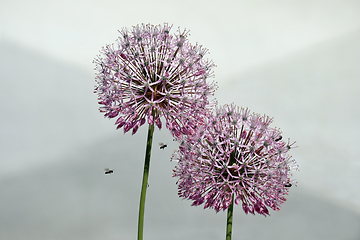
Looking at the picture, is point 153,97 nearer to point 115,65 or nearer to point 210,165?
point 115,65

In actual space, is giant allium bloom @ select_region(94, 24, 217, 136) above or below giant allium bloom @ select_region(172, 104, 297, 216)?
above

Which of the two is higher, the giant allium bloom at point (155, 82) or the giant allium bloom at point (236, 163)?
the giant allium bloom at point (155, 82)

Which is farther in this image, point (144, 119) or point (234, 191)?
point (144, 119)

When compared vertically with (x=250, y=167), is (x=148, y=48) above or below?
above

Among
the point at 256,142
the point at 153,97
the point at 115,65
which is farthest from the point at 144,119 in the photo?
the point at 256,142
